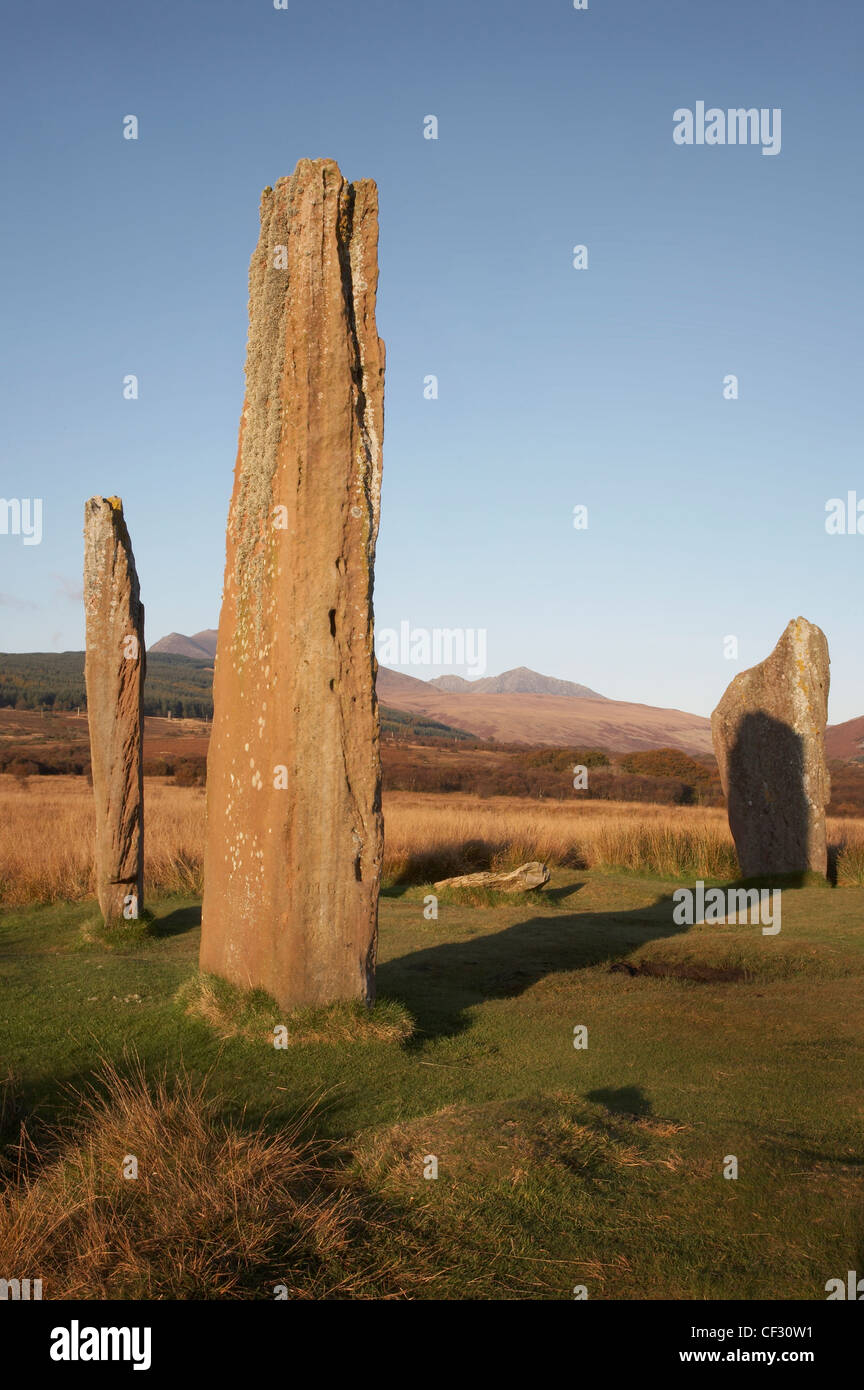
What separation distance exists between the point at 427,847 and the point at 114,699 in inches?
315

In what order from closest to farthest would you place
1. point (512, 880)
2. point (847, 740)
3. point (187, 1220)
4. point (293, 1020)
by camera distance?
point (187, 1220) → point (293, 1020) → point (512, 880) → point (847, 740)

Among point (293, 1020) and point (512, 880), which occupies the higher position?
point (293, 1020)

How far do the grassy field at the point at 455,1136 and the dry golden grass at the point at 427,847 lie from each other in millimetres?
4955

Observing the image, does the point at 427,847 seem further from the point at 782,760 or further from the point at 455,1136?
the point at 455,1136

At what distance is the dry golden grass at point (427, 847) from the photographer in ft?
47.8

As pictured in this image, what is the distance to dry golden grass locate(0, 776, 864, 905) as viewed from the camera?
14562 mm

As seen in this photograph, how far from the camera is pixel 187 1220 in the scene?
3.83m

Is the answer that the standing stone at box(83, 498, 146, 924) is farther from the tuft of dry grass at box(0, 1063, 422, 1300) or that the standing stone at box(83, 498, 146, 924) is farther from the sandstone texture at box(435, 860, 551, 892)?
the tuft of dry grass at box(0, 1063, 422, 1300)

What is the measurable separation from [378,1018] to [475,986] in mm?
2147

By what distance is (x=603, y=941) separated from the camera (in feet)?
36.3

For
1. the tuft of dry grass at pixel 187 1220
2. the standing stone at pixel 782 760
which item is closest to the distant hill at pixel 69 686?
the standing stone at pixel 782 760

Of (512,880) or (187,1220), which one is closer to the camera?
(187,1220)

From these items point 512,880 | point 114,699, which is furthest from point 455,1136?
point 512,880
